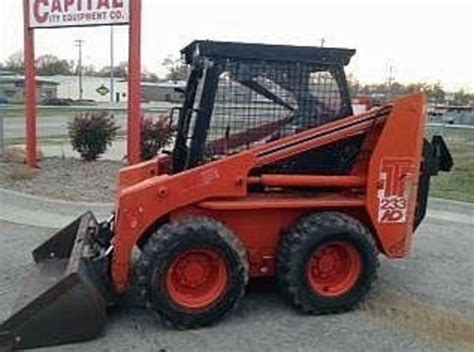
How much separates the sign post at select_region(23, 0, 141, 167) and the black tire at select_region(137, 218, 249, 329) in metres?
6.71

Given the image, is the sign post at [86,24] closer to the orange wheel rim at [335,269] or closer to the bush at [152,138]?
the bush at [152,138]

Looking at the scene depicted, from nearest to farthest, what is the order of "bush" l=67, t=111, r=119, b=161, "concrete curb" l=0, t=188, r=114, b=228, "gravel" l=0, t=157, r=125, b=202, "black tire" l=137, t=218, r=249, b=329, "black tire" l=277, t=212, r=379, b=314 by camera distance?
1. "black tire" l=137, t=218, r=249, b=329
2. "black tire" l=277, t=212, r=379, b=314
3. "concrete curb" l=0, t=188, r=114, b=228
4. "gravel" l=0, t=157, r=125, b=202
5. "bush" l=67, t=111, r=119, b=161

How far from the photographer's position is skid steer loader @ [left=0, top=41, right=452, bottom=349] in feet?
16.5

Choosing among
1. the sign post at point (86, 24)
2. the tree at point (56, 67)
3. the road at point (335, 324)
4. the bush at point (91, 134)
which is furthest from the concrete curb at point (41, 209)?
the tree at point (56, 67)

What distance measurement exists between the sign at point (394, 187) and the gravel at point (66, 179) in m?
5.92

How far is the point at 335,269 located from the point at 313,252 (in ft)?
1.15

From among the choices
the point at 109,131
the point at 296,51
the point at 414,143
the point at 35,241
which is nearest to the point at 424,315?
the point at 414,143

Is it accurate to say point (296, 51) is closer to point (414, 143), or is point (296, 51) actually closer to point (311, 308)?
point (414, 143)

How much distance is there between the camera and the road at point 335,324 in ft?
15.4

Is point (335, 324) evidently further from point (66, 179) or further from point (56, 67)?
point (56, 67)

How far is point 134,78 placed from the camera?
1132 centimetres

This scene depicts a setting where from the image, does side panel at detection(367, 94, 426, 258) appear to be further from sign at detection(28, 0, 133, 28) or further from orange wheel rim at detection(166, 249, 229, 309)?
sign at detection(28, 0, 133, 28)

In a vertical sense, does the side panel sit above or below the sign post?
below

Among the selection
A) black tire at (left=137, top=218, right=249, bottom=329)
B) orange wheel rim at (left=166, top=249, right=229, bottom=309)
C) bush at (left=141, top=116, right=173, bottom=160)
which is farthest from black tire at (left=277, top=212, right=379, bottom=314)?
bush at (left=141, top=116, right=173, bottom=160)
